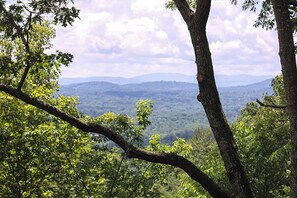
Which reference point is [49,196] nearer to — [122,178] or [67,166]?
[67,166]

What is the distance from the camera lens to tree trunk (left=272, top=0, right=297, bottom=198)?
15.5ft

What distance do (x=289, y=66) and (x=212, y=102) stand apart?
1086mm

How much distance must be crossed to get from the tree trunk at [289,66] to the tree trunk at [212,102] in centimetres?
68

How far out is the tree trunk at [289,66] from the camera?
471 cm

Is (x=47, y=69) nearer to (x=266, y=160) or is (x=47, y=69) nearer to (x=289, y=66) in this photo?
(x=289, y=66)

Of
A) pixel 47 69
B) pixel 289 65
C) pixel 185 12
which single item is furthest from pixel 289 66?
pixel 47 69

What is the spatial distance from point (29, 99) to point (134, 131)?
4689 millimetres

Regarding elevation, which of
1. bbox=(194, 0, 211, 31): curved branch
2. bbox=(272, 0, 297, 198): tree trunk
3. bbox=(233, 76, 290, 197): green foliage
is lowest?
bbox=(233, 76, 290, 197): green foliage

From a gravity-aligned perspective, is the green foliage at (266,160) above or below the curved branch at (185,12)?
below

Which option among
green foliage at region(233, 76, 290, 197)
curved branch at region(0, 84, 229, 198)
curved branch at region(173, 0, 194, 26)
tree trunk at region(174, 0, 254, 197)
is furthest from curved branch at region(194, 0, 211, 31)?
green foliage at region(233, 76, 290, 197)

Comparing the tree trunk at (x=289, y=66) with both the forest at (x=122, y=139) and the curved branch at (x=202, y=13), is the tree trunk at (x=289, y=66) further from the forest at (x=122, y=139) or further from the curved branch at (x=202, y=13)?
the curved branch at (x=202, y=13)

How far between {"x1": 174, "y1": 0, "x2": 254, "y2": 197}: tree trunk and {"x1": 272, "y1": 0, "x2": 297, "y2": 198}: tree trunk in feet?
2.24

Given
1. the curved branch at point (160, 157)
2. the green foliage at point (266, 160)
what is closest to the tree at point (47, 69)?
the curved branch at point (160, 157)

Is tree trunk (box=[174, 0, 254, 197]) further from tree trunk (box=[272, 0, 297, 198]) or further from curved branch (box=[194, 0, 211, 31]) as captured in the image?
tree trunk (box=[272, 0, 297, 198])
